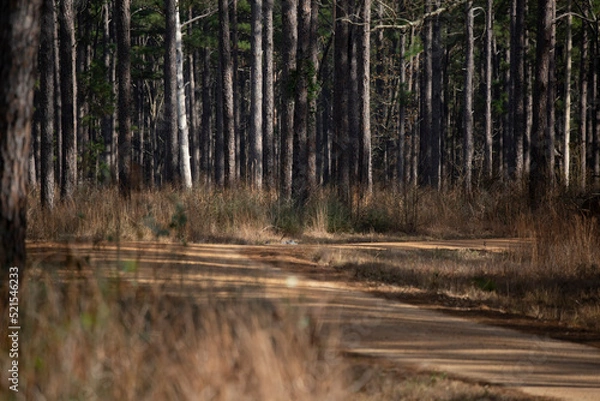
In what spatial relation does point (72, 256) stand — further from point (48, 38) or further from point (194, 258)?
point (48, 38)

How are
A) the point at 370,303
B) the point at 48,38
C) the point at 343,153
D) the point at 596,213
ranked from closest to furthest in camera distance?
the point at 370,303 < the point at 596,213 < the point at 48,38 < the point at 343,153

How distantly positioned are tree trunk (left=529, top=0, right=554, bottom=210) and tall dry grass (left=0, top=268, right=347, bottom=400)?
1220 centimetres

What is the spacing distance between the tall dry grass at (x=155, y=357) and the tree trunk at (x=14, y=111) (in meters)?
0.63

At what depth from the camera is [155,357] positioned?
4273mm

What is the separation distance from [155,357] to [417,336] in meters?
3.16

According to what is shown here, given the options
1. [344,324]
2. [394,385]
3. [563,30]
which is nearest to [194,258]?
[344,324]

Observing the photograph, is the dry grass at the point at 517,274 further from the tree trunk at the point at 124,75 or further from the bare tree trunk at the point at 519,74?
the bare tree trunk at the point at 519,74

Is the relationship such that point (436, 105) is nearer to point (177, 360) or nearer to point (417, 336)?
point (417, 336)

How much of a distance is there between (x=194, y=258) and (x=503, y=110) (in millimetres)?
30734

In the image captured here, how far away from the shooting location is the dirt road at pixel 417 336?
5.74 meters

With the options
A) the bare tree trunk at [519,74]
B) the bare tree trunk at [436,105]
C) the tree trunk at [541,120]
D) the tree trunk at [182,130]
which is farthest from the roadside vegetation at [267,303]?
the bare tree trunk at [436,105]

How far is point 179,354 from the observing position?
167 inches

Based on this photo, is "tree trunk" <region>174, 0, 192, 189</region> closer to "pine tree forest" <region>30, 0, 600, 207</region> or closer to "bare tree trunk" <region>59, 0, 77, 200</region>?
"pine tree forest" <region>30, 0, 600, 207</region>

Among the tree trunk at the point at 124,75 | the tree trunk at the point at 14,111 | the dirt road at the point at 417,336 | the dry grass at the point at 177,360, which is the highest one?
the tree trunk at the point at 124,75
